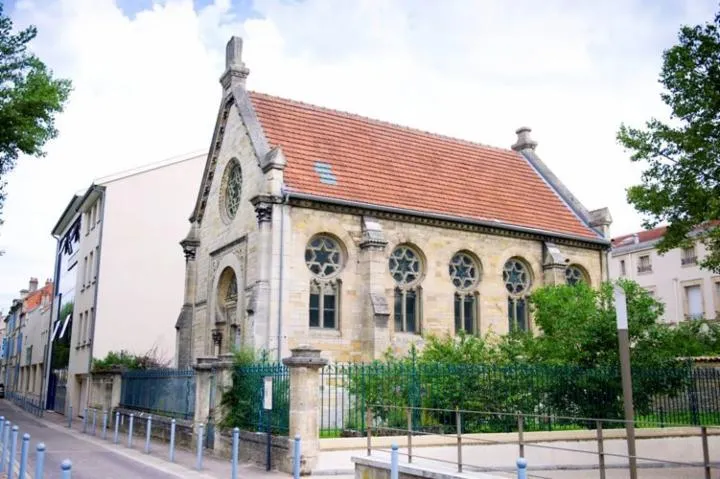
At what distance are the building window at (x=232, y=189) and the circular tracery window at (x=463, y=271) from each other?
745cm

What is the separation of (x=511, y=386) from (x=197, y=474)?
6.98 meters

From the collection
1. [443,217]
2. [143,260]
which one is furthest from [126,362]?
[443,217]

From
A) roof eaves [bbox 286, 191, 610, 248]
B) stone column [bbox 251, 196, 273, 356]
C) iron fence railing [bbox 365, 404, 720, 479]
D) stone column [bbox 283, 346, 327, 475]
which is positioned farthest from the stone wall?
stone column [bbox 283, 346, 327, 475]

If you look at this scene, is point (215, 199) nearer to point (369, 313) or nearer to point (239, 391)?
point (369, 313)

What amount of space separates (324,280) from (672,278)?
104ft

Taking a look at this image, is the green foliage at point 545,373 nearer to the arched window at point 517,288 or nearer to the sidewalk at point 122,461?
the sidewalk at point 122,461

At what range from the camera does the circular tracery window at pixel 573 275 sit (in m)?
26.8

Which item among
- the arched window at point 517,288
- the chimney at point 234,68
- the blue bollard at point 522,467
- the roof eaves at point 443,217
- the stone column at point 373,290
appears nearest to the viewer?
the blue bollard at point 522,467

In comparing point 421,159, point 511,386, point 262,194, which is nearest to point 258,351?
point 262,194

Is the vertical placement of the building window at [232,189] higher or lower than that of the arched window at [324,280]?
higher

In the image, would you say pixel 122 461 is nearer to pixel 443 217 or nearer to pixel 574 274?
pixel 443 217

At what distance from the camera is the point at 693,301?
43.8 metres

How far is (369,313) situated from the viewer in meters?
21.2

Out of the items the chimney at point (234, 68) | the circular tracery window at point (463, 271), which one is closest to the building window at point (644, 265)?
the circular tracery window at point (463, 271)
